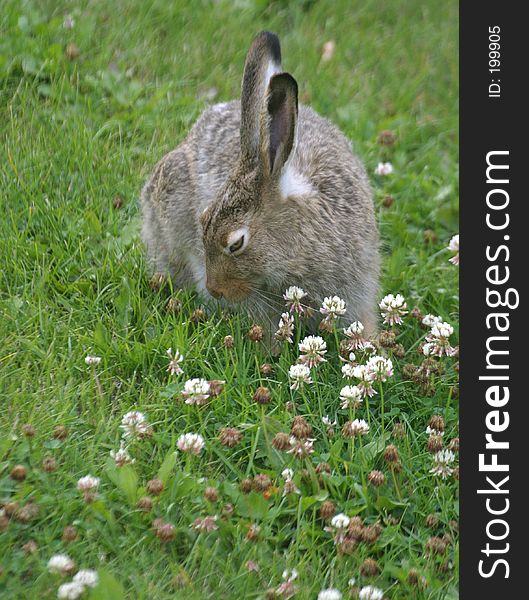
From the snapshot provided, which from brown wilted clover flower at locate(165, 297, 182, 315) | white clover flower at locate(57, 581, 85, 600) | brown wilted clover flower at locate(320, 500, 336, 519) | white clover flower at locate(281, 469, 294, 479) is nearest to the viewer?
white clover flower at locate(57, 581, 85, 600)

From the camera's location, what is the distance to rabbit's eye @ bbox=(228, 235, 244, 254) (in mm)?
4824

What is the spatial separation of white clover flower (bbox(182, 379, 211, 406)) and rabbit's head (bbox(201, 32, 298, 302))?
25.0 inches

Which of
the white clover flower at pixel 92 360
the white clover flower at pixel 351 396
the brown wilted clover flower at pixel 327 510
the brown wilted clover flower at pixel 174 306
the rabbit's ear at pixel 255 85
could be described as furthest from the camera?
the brown wilted clover flower at pixel 174 306

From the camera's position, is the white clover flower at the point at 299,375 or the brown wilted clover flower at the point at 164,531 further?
the white clover flower at the point at 299,375

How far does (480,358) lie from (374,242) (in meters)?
1.15

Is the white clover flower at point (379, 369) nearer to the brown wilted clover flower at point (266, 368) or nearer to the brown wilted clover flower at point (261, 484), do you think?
the brown wilted clover flower at point (266, 368)

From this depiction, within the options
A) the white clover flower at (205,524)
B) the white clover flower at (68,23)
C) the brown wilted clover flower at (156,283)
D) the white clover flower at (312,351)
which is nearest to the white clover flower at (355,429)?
the white clover flower at (312,351)

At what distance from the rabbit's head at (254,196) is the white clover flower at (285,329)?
224 mm

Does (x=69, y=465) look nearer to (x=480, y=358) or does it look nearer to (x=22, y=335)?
(x=22, y=335)

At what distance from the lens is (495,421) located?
4418 mm

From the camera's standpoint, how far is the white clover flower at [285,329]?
487 centimetres

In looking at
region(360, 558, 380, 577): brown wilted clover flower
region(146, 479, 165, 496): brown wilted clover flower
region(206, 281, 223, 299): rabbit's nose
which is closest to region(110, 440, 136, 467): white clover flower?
region(146, 479, 165, 496): brown wilted clover flower

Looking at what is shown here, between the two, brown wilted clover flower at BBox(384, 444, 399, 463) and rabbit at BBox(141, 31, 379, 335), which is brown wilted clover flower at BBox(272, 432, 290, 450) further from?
rabbit at BBox(141, 31, 379, 335)

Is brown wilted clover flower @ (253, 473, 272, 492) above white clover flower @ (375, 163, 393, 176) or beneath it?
beneath
